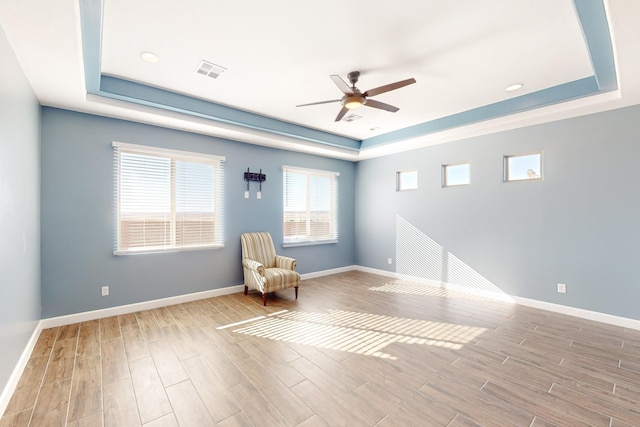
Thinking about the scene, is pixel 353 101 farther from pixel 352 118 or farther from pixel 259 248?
pixel 259 248

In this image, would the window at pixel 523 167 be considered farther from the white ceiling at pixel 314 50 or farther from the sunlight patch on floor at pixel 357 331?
the sunlight patch on floor at pixel 357 331

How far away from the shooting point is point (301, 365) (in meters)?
2.47

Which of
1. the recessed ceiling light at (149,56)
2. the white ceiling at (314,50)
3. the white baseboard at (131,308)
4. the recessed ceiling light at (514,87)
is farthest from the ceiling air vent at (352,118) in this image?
the white baseboard at (131,308)

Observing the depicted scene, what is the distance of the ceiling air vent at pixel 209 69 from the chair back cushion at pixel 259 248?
257cm

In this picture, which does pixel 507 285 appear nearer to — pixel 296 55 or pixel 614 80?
pixel 614 80

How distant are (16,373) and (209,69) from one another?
10.7 feet

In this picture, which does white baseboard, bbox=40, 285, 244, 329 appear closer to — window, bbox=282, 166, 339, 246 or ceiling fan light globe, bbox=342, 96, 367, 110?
window, bbox=282, 166, 339, 246

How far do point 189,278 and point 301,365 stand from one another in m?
2.62

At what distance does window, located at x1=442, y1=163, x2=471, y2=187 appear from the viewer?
190 inches

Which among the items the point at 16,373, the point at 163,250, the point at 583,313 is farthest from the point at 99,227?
the point at 583,313

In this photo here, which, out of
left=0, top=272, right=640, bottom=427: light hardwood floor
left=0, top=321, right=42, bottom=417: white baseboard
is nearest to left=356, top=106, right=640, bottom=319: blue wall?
left=0, top=272, right=640, bottom=427: light hardwood floor

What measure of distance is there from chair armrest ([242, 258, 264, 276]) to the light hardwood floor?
59cm

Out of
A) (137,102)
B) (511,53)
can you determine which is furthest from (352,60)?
(137,102)

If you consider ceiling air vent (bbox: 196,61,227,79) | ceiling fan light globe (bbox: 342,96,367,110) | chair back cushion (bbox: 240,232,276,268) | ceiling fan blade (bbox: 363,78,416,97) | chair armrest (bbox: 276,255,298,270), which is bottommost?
chair armrest (bbox: 276,255,298,270)
